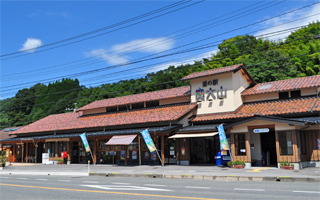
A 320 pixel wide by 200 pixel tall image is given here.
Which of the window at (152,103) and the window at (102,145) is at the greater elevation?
→ the window at (152,103)

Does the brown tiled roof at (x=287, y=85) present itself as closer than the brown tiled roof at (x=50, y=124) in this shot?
Yes

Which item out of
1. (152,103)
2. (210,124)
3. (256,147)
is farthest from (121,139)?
(256,147)

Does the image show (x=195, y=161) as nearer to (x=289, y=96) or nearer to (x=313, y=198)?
(x=289, y=96)

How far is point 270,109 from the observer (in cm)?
2072

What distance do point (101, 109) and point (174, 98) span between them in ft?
32.7

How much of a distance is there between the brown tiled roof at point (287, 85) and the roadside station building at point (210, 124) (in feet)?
0.23

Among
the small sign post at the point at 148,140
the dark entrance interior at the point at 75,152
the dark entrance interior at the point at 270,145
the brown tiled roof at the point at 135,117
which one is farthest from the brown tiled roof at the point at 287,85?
the dark entrance interior at the point at 75,152

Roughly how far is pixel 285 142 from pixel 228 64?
30.4m

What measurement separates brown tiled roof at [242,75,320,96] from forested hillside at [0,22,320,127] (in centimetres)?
222

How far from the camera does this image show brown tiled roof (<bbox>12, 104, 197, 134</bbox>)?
79.5ft

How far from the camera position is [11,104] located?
257 ft

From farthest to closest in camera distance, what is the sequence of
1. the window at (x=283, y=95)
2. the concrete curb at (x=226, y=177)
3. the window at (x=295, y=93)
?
the window at (x=283, y=95) < the window at (x=295, y=93) < the concrete curb at (x=226, y=177)

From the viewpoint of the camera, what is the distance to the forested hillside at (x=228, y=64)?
38250 mm

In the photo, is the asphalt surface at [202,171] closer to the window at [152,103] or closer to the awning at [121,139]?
the awning at [121,139]
